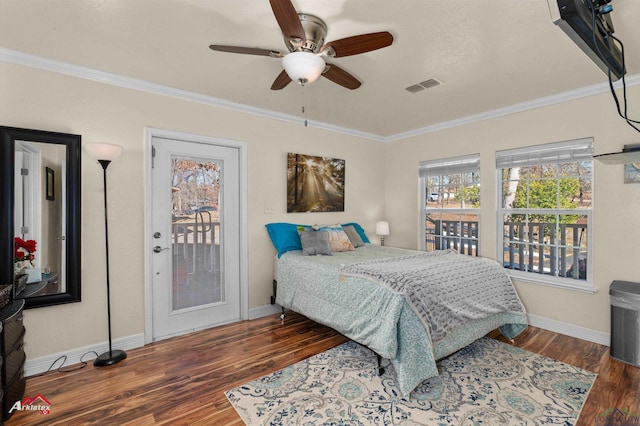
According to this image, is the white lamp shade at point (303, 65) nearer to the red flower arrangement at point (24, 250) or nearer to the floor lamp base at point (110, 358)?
the red flower arrangement at point (24, 250)

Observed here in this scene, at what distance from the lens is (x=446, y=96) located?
3.25 m

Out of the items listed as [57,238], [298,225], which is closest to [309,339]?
[298,225]

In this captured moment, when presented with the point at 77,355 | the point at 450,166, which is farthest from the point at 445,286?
the point at 77,355

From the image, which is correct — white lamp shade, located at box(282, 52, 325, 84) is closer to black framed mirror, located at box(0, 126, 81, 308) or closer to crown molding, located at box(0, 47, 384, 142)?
crown molding, located at box(0, 47, 384, 142)

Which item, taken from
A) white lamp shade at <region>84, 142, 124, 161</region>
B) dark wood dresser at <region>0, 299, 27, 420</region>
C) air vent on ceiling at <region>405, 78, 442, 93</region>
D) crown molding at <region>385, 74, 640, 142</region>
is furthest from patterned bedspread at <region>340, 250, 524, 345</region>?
dark wood dresser at <region>0, 299, 27, 420</region>

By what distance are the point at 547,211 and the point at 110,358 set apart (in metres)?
4.51

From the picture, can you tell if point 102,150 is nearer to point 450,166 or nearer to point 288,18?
point 288,18

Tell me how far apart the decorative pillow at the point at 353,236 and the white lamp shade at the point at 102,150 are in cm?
262

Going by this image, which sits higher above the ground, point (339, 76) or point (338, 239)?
point (339, 76)

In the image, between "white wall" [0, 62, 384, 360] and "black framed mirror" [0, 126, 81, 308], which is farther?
"white wall" [0, 62, 384, 360]

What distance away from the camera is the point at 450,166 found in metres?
4.20

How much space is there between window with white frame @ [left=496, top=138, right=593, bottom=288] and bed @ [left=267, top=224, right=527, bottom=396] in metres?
0.82

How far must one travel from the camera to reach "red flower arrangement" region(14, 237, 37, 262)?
235 centimetres

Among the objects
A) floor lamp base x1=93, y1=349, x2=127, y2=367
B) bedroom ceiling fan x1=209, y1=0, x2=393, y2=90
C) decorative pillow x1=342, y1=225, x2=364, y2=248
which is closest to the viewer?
bedroom ceiling fan x1=209, y1=0, x2=393, y2=90
